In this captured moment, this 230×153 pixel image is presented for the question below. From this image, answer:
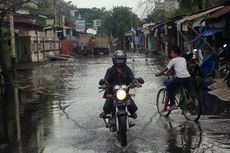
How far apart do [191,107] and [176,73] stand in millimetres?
880

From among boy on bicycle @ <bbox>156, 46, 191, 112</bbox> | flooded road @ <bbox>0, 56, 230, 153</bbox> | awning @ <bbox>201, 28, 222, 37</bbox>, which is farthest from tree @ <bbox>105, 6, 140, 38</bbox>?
boy on bicycle @ <bbox>156, 46, 191, 112</bbox>

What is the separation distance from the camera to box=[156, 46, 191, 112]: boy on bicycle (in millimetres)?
11164

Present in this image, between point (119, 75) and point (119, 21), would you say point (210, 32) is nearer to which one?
point (119, 75)

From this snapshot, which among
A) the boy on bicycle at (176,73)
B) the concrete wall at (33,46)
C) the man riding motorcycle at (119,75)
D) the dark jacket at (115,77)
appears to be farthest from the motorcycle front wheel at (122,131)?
the concrete wall at (33,46)

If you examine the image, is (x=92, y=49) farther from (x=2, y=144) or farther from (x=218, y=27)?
(x=2, y=144)

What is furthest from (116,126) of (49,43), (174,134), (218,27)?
(49,43)

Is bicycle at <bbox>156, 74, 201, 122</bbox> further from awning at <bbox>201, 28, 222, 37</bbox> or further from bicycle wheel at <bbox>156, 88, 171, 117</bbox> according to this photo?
awning at <bbox>201, 28, 222, 37</bbox>

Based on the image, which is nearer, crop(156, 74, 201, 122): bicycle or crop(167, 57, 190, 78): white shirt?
crop(156, 74, 201, 122): bicycle

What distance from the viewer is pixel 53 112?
1305cm

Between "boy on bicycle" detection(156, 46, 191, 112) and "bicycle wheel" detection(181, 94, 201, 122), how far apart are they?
35 cm

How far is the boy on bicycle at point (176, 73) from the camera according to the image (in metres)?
11.2

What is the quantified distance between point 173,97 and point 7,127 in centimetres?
384

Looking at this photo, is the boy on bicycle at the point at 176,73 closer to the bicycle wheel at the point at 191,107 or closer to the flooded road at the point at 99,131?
the bicycle wheel at the point at 191,107

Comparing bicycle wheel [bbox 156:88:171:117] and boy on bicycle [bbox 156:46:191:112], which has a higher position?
boy on bicycle [bbox 156:46:191:112]
